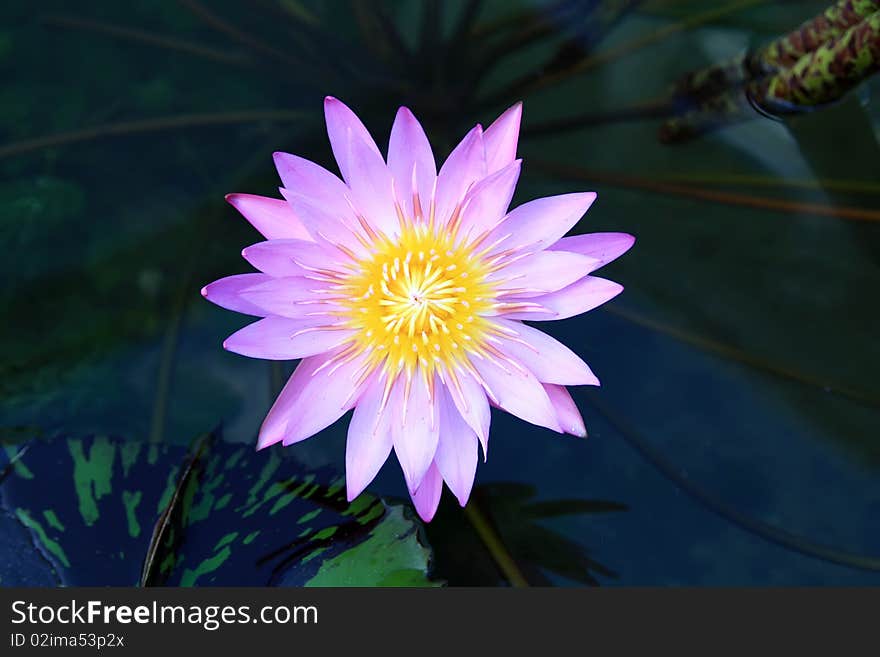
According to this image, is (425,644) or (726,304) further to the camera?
(726,304)

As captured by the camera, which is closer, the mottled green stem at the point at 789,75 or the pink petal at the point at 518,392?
the pink petal at the point at 518,392

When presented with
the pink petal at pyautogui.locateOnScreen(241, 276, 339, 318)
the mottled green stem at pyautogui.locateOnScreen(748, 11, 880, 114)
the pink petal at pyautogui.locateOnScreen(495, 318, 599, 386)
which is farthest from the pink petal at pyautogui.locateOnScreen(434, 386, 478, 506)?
the mottled green stem at pyautogui.locateOnScreen(748, 11, 880, 114)

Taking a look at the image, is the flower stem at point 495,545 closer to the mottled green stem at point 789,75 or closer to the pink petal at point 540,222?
the pink petal at point 540,222

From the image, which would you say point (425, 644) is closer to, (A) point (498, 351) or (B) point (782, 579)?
(A) point (498, 351)

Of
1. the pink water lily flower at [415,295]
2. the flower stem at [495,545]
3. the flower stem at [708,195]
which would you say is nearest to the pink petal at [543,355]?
the pink water lily flower at [415,295]

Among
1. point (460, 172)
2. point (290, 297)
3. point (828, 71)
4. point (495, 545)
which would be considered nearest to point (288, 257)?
point (290, 297)

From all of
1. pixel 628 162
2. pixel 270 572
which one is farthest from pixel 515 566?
pixel 628 162
